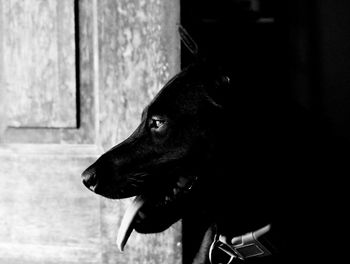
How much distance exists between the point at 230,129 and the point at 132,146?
0.20 m

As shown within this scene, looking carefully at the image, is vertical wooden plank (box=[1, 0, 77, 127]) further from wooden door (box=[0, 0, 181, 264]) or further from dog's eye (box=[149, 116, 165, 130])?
dog's eye (box=[149, 116, 165, 130])

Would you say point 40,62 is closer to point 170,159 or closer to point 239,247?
point 170,159

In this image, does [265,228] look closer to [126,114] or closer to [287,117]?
[287,117]

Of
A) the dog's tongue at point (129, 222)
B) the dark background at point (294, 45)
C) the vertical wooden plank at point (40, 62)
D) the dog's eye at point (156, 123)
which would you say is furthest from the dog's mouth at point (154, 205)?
the dark background at point (294, 45)

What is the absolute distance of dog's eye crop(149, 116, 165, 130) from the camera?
1037mm

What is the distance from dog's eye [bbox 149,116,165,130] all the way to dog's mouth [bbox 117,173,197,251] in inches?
4.3

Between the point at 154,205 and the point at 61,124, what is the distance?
0.42 metres

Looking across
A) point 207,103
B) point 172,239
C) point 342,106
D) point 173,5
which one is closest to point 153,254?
point 172,239

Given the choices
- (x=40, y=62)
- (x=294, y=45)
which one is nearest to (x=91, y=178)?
(x=40, y=62)

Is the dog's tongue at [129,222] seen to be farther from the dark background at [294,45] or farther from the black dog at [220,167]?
the dark background at [294,45]

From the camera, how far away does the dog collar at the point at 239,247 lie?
98 cm

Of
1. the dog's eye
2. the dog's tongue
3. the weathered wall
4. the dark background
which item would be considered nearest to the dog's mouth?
the dog's tongue

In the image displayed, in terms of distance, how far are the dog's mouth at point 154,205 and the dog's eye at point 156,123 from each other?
0.35ft

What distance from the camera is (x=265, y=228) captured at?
98cm
